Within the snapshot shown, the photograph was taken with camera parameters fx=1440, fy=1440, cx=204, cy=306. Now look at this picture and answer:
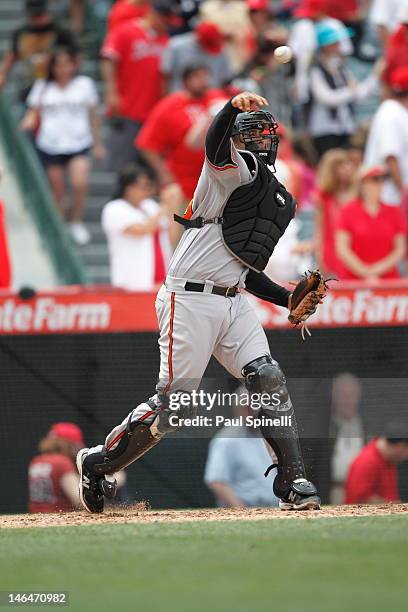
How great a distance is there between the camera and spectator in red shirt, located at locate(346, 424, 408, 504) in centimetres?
879

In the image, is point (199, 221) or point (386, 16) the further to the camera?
point (386, 16)

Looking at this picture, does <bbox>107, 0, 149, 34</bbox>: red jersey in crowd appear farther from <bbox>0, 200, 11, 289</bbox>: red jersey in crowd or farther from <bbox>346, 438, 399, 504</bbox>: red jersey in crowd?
<bbox>346, 438, 399, 504</bbox>: red jersey in crowd

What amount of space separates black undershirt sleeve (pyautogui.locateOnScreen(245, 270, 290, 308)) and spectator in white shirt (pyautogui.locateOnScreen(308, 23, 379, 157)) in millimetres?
5780

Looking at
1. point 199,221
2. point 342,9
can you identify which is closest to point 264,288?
point 199,221

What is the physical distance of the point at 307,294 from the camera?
7.57 meters

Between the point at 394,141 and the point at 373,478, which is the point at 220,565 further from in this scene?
the point at 394,141

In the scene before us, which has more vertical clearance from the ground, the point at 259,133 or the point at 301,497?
the point at 259,133

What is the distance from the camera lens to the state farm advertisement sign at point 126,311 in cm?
924

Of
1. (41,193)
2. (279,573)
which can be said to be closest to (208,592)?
(279,573)

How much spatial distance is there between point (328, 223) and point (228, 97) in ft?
4.98

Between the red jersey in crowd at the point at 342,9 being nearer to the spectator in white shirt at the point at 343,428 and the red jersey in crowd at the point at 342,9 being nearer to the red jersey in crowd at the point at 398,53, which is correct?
the red jersey in crowd at the point at 398,53

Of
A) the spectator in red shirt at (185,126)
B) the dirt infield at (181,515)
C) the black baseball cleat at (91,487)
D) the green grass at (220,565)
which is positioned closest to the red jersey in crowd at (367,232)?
the spectator in red shirt at (185,126)

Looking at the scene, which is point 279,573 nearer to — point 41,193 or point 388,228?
point 388,228

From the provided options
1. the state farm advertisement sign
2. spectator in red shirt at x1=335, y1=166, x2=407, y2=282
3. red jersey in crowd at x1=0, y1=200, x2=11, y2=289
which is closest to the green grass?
the state farm advertisement sign
